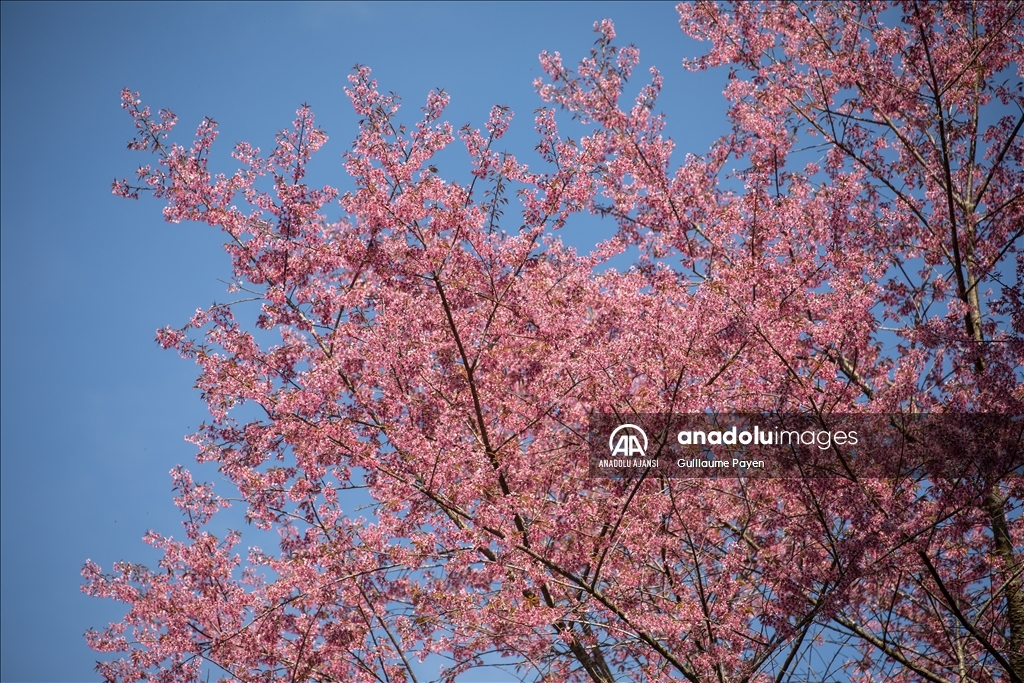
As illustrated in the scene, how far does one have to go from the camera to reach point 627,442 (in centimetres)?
860

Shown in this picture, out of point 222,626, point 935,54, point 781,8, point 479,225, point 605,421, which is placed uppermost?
point 781,8

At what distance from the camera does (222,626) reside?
36.7 ft

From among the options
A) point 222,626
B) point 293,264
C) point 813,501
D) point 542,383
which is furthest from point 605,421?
point 222,626

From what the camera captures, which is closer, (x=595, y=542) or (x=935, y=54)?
(x=595, y=542)

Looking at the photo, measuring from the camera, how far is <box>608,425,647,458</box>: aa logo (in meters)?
8.50

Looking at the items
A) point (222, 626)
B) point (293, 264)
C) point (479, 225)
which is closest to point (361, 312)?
point (293, 264)

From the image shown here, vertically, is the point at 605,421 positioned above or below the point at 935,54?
below

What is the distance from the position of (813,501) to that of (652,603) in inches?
90.4

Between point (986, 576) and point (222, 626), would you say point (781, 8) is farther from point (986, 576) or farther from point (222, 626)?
point (222, 626)

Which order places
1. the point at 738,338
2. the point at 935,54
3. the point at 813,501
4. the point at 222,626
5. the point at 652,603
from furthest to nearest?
1. the point at 222,626
2. the point at 935,54
3. the point at 652,603
4. the point at 738,338
5. the point at 813,501

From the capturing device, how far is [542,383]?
30.8 feet

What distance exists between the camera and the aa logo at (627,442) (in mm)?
A: 8500

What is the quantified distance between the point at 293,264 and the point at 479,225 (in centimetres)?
295

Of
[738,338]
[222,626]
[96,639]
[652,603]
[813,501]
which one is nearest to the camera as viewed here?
[813,501]
